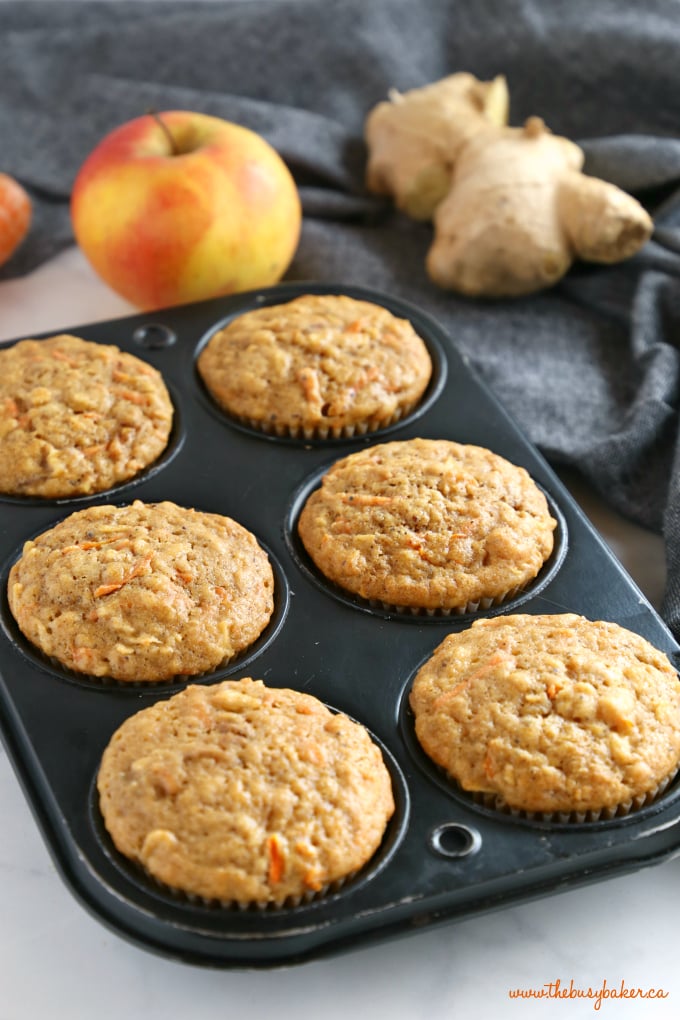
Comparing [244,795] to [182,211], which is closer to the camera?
[244,795]

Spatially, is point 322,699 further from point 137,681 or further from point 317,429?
point 317,429

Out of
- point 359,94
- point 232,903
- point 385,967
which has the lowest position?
point 385,967

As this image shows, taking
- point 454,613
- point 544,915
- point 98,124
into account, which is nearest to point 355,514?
point 454,613

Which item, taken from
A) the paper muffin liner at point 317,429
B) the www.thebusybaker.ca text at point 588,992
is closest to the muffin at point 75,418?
the paper muffin liner at point 317,429

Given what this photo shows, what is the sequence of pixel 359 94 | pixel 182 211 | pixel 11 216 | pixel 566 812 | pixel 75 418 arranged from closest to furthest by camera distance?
pixel 566 812 < pixel 75 418 < pixel 182 211 < pixel 11 216 < pixel 359 94

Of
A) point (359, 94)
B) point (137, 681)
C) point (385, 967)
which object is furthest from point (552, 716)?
point (359, 94)

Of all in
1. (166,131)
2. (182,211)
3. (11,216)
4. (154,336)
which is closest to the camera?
(154,336)

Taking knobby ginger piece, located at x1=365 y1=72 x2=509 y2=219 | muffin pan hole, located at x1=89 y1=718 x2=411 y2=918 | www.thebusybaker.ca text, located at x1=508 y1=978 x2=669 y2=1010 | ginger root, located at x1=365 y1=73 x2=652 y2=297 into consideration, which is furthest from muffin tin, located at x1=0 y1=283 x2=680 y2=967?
A: knobby ginger piece, located at x1=365 y1=72 x2=509 y2=219
